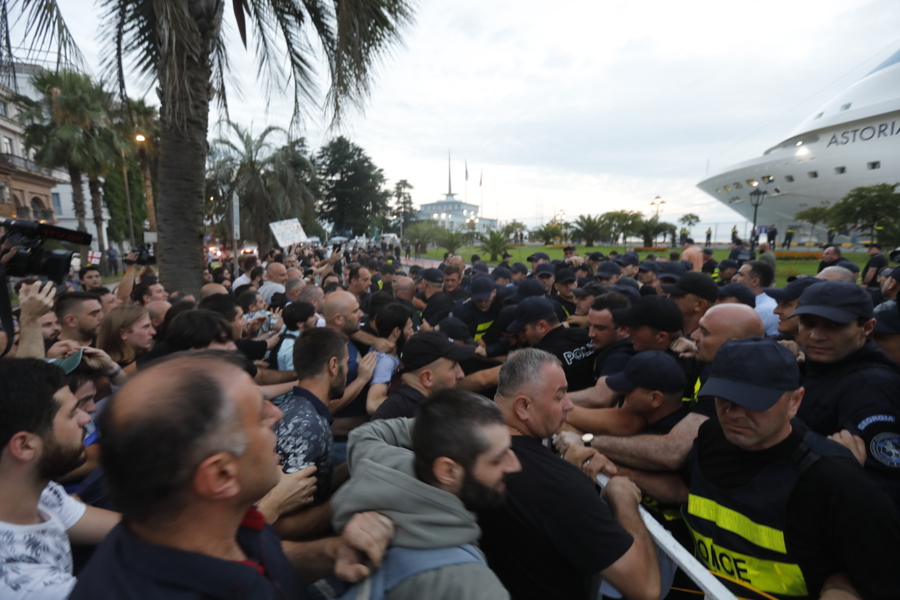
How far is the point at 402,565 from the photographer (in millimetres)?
1269

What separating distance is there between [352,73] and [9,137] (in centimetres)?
5362

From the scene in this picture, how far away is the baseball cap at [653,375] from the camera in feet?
8.61

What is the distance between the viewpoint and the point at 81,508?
1.87 metres

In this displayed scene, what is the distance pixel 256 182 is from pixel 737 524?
90.8 ft

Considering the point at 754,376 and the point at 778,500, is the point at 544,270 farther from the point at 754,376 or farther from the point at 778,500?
the point at 778,500

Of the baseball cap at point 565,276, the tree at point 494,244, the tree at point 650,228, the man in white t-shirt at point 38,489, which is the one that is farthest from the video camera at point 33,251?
the tree at point 650,228

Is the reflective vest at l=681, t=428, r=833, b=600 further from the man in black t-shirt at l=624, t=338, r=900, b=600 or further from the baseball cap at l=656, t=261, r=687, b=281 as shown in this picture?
the baseball cap at l=656, t=261, r=687, b=281

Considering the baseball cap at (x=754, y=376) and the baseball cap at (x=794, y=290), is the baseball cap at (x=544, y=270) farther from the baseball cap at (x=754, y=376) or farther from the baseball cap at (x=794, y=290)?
the baseball cap at (x=754, y=376)

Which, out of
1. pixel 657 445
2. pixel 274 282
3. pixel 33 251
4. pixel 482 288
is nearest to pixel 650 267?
pixel 482 288

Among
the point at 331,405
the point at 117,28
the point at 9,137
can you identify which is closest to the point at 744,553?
the point at 331,405

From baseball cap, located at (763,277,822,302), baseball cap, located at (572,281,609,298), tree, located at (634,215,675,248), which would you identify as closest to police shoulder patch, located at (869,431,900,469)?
baseball cap, located at (763,277,822,302)

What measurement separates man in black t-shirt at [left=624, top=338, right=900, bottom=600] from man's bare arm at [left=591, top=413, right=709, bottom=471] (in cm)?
14

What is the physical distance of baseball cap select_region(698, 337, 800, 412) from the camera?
6.27 ft

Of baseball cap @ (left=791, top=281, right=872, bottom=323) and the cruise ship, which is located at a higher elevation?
the cruise ship
